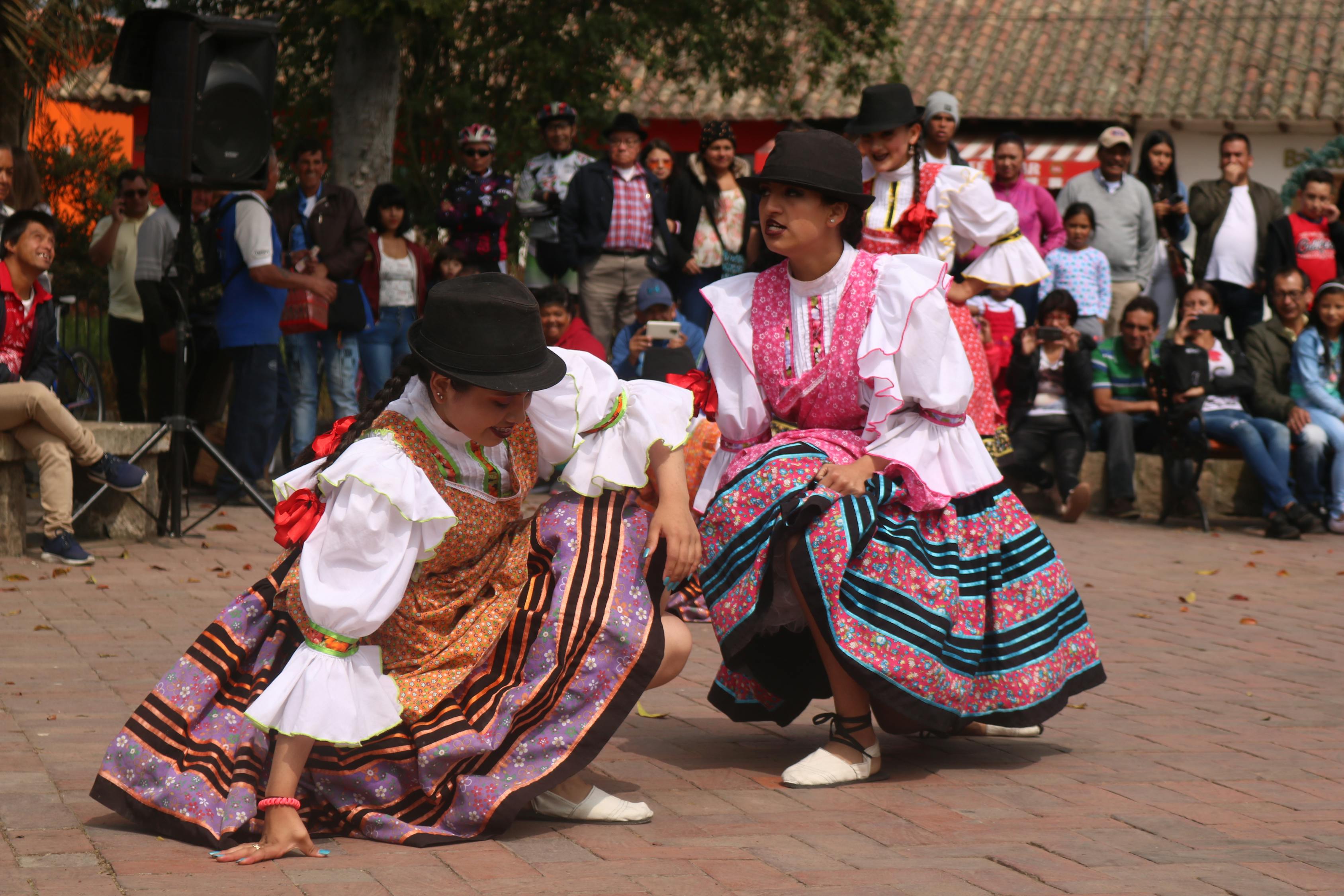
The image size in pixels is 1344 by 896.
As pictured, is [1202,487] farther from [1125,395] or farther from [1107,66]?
[1107,66]

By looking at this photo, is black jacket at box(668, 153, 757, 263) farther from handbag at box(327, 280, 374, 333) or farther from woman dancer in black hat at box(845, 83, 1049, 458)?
woman dancer in black hat at box(845, 83, 1049, 458)

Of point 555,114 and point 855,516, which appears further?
point 555,114

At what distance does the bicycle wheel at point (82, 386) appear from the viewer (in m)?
10.9

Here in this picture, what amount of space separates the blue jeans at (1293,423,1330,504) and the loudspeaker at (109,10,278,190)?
6724 millimetres

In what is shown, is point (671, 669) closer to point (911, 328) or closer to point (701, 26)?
point (911, 328)

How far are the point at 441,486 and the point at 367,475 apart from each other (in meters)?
0.27

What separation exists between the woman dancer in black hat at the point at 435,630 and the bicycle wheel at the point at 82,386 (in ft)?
25.3

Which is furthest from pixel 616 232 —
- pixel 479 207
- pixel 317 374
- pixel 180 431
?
pixel 180 431

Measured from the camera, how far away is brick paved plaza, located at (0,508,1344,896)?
3.39m

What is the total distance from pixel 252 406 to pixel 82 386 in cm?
250

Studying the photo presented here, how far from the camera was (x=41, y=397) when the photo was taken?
766cm

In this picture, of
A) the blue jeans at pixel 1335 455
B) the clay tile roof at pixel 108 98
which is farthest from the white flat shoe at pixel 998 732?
the clay tile roof at pixel 108 98

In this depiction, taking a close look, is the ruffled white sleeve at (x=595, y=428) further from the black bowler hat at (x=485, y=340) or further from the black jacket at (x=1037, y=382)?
the black jacket at (x=1037, y=382)

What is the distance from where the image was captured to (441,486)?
12.0ft
